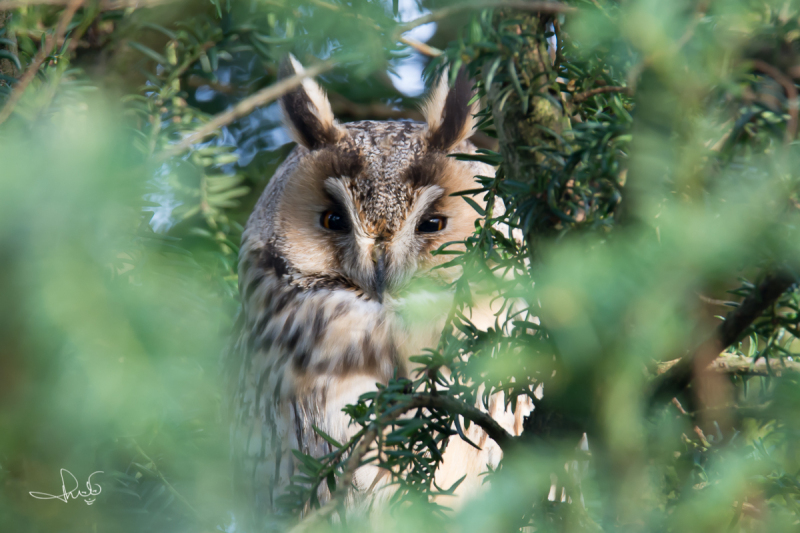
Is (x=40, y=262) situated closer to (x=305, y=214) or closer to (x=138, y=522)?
(x=138, y=522)

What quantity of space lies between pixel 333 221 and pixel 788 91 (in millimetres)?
1298

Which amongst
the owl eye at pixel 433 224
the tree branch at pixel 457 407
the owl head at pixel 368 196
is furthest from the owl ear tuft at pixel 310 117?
the tree branch at pixel 457 407

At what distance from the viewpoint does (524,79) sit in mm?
764

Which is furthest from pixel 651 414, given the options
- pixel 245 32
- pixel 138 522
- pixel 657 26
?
pixel 245 32

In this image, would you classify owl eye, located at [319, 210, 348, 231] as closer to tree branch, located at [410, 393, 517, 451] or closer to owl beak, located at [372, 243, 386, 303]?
owl beak, located at [372, 243, 386, 303]

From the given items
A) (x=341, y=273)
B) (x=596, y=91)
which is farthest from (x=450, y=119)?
(x=596, y=91)

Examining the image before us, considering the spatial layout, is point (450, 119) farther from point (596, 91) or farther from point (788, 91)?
point (788, 91)

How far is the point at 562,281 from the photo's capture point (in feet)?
1.61

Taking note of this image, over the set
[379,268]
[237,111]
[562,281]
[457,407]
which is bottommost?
[379,268]

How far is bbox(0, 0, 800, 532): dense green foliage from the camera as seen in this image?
1.66 feet

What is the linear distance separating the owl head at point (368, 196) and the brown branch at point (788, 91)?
1012 mm

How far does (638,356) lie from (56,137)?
0.57m
